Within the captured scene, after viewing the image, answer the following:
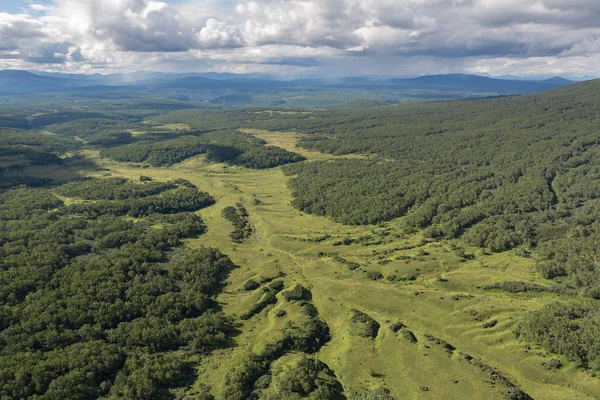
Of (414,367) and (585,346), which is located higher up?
(585,346)

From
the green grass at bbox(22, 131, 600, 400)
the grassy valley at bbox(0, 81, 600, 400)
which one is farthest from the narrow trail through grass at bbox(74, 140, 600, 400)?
the grassy valley at bbox(0, 81, 600, 400)

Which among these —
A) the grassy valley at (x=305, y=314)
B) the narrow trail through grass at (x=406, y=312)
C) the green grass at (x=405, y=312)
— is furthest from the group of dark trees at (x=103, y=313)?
the green grass at (x=405, y=312)

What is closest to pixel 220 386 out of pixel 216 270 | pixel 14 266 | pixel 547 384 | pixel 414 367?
pixel 414 367

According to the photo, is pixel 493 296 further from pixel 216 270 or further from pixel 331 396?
pixel 216 270

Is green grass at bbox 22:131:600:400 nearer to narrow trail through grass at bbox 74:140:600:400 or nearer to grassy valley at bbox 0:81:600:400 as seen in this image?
narrow trail through grass at bbox 74:140:600:400

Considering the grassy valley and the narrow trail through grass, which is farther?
the narrow trail through grass

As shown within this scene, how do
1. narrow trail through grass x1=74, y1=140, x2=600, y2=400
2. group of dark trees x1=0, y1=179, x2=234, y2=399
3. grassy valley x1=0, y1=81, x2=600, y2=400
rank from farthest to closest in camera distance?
narrow trail through grass x1=74, y1=140, x2=600, y2=400
grassy valley x1=0, y1=81, x2=600, y2=400
group of dark trees x1=0, y1=179, x2=234, y2=399

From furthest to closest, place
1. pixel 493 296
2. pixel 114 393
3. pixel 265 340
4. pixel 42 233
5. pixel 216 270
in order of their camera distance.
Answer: pixel 42 233, pixel 216 270, pixel 493 296, pixel 265 340, pixel 114 393
